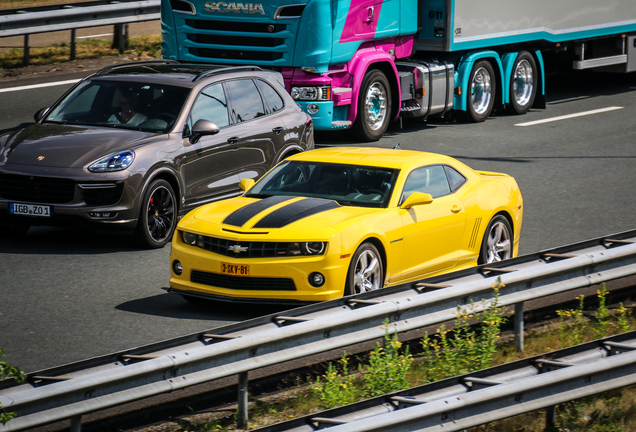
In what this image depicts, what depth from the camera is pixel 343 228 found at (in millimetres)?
7887

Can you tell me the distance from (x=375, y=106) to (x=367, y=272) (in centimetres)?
891

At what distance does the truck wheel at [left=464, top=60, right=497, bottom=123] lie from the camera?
18734 millimetres

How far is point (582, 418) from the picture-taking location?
19.7 ft

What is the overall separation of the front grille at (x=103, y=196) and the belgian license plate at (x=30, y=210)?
39cm

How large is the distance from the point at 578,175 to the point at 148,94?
644 centimetres

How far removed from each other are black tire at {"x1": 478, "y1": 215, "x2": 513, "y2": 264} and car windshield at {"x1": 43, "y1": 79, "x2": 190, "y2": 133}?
3585mm

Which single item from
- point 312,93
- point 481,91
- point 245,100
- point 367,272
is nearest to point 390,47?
point 312,93

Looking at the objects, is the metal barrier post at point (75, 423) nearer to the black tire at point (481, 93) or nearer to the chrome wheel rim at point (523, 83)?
the black tire at point (481, 93)

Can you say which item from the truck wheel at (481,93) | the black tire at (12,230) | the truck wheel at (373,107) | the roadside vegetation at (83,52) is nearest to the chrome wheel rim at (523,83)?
the truck wheel at (481,93)

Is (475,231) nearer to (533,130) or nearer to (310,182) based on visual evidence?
(310,182)

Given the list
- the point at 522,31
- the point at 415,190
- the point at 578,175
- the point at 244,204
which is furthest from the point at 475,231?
the point at 522,31

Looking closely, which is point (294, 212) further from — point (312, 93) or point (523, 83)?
point (523, 83)

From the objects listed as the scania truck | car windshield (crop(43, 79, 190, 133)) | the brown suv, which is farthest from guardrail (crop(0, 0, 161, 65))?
car windshield (crop(43, 79, 190, 133))

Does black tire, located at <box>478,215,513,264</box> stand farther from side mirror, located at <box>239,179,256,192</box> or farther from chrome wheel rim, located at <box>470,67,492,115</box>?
chrome wheel rim, located at <box>470,67,492,115</box>
